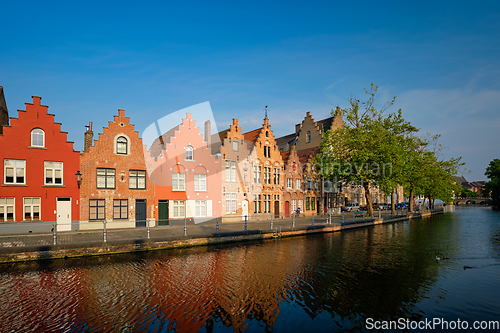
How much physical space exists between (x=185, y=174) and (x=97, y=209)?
9447 millimetres

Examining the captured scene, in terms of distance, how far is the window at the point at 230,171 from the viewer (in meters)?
35.6

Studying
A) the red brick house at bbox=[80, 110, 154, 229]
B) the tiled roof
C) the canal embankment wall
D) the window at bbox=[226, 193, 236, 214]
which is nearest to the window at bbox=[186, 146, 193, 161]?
the red brick house at bbox=[80, 110, 154, 229]

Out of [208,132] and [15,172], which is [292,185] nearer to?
[208,132]

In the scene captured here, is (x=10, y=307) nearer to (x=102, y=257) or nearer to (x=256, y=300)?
(x=102, y=257)

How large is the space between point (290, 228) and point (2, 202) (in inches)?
974

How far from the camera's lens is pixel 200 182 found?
33750 millimetres

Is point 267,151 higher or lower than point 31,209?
higher

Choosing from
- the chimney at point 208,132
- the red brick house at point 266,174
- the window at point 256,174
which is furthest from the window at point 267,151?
the chimney at point 208,132

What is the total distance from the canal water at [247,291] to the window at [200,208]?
45.1ft

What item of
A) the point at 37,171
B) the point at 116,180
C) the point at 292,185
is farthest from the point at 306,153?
the point at 37,171

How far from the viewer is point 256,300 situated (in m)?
11.2

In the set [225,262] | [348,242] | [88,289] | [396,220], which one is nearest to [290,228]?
[348,242]

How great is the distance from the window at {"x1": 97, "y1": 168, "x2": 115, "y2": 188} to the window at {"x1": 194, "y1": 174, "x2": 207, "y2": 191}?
8.76 meters

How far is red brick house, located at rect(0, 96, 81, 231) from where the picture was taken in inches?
965
